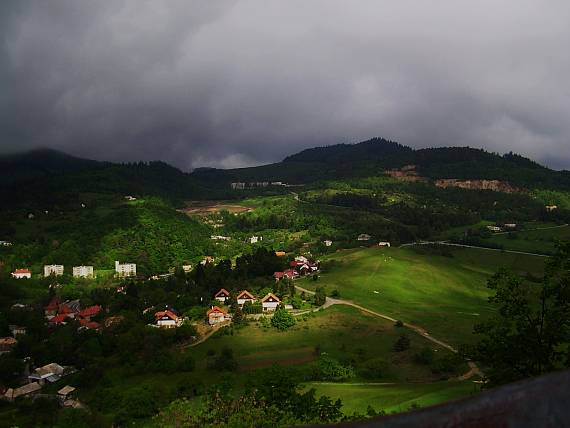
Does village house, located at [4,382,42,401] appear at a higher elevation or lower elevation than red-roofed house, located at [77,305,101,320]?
lower

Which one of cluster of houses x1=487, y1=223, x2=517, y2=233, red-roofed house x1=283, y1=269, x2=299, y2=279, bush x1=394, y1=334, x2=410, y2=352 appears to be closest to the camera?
bush x1=394, y1=334, x2=410, y2=352

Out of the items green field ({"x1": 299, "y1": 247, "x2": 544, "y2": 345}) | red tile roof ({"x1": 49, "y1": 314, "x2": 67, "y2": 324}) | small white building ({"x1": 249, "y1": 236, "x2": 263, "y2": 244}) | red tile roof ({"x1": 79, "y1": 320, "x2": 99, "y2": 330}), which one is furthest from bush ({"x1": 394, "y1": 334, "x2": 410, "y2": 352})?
small white building ({"x1": 249, "y1": 236, "x2": 263, "y2": 244})

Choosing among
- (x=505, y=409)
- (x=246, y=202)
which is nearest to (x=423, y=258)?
(x=505, y=409)

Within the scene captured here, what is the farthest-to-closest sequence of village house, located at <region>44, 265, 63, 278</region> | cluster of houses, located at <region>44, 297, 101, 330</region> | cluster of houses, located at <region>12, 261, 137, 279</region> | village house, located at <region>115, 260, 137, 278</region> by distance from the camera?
village house, located at <region>115, 260, 137, 278</region>, village house, located at <region>44, 265, 63, 278</region>, cluster of houses, located at <region>12, 261, 137, 279</region>, cluster of houses, located at <region>44, 297, 101, 330</region>

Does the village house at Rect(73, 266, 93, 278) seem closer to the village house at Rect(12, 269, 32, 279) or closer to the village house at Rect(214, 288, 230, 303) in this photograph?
the village house at Rect(12, 269, 32, 279)

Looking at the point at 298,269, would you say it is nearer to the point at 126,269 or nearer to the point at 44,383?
the point at 126,269
